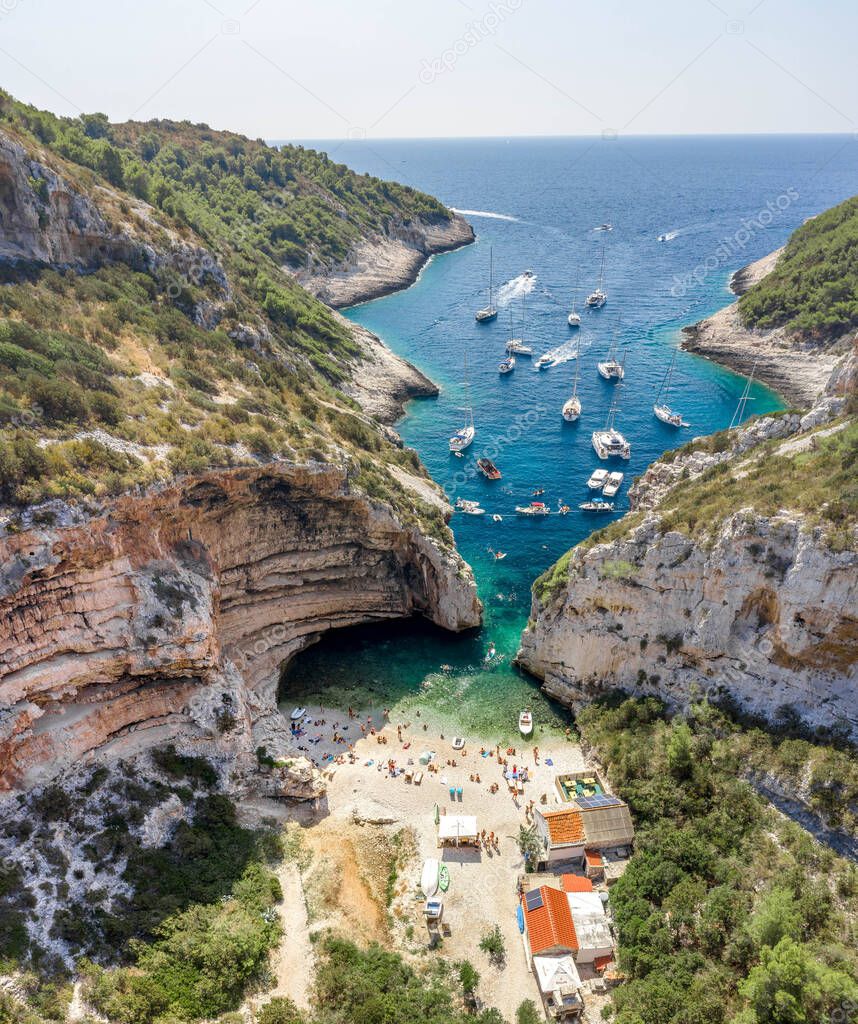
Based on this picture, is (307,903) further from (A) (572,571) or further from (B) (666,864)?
(A) (572,571)

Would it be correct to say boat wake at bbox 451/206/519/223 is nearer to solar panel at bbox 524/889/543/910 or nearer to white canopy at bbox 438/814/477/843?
white canopy at bbox 438/814/477/843

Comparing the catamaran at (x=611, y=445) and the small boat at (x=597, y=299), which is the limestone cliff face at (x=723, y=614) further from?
the small boat at (x=597, y=299)

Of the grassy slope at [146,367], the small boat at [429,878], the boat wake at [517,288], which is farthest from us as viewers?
the boat wake at [517,288]

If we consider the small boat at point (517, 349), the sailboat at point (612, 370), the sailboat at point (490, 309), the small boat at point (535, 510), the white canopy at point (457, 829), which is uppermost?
the sailboat at point (490, 309)

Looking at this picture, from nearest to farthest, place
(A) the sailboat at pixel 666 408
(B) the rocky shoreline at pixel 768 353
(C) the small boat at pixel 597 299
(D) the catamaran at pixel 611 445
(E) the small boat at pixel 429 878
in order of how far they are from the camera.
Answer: (E) the small boat at pixel 429 878 → (D) the catamaran at pixel 611 445 → (A) the sailboat at pixel 666 408 → (B) the rocky shoreline at pixel 768 353 → (C) the small boat at pixel 597 299

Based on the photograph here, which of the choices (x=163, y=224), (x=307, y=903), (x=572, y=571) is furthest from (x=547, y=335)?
(x=307, y=903)

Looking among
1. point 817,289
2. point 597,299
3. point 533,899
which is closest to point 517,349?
point 597,299

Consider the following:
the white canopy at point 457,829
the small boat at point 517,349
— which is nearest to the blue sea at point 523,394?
the small boat at point 517,349
